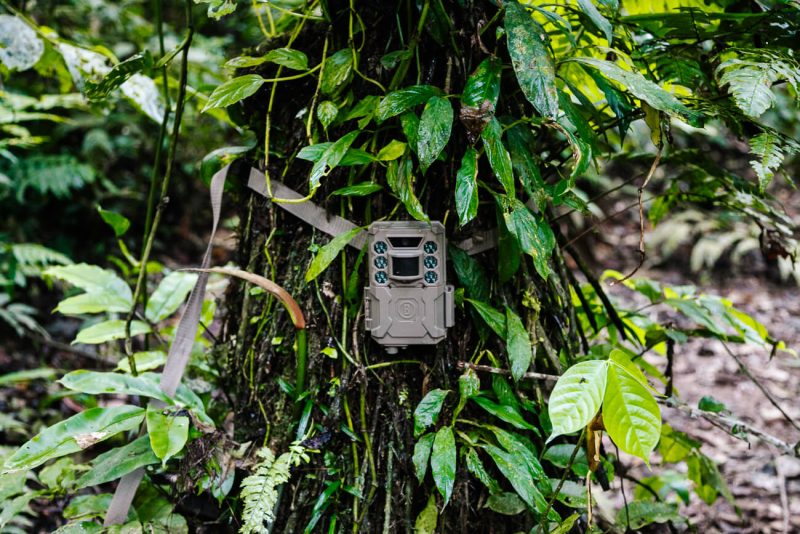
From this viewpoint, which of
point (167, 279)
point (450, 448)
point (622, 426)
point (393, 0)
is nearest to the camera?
point (622, 426)

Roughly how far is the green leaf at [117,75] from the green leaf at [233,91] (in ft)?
0.97

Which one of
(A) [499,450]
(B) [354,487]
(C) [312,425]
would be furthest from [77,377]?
(A) [499,450]

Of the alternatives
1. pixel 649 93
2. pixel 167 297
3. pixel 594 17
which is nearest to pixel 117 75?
pixel 167 297

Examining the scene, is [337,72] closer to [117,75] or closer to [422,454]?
[117,75]

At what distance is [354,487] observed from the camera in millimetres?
1398

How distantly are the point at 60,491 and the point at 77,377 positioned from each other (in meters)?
0.44

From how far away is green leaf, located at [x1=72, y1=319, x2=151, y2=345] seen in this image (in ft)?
5.73

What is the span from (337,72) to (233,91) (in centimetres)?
25

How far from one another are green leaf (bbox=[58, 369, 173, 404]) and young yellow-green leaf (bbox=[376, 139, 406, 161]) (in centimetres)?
80

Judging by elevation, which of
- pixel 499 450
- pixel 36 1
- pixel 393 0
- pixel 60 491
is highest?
pixel 36 1

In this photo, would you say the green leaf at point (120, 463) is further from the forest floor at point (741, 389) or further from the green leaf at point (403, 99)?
the forest floor at point (741, 389)

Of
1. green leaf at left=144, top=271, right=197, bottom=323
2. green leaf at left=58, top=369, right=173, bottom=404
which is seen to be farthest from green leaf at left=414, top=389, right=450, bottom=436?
green leaf at left=144, top=271, right=197, bottom=323

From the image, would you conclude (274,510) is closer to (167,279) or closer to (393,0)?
(167,279)

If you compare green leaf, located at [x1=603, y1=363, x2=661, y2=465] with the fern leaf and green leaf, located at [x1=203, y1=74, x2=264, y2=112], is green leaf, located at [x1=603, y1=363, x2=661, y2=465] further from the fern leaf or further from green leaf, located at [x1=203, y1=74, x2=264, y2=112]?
green leaf, located at [x1=203, y1=74, x2=264, y2=112]
